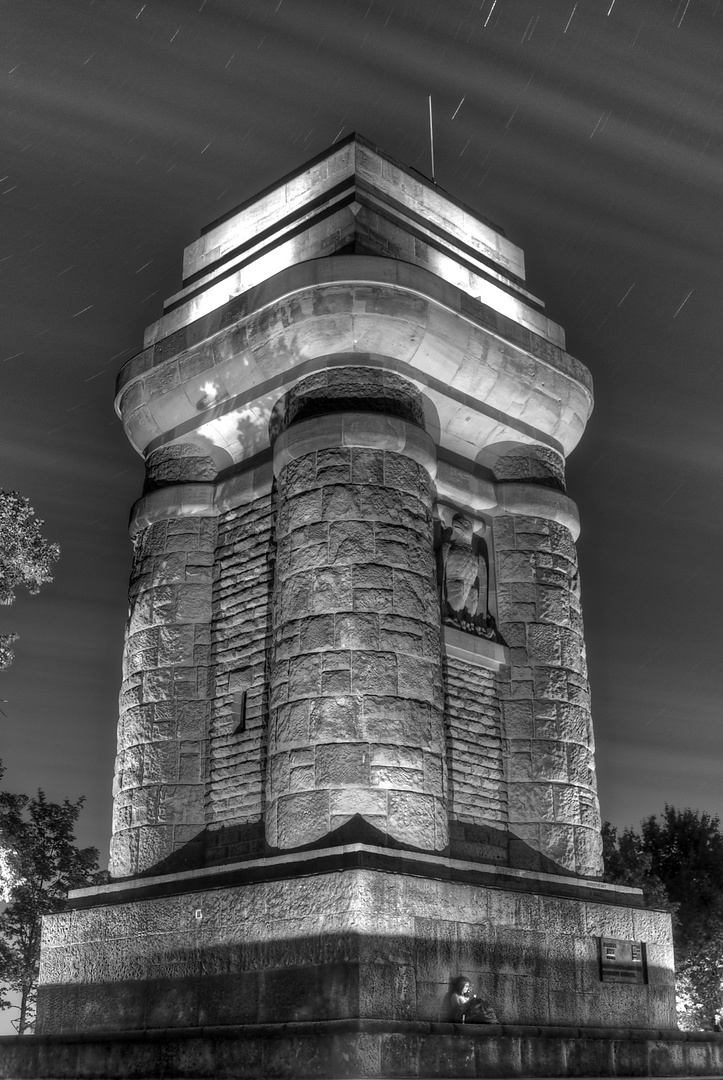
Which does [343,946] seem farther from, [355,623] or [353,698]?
[355,623]

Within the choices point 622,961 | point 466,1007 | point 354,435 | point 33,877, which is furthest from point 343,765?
point 33,877

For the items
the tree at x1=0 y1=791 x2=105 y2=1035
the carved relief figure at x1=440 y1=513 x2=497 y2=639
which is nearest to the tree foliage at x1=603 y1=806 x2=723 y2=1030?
the tree at x1=0 y1=791 x2=105 y2=1035

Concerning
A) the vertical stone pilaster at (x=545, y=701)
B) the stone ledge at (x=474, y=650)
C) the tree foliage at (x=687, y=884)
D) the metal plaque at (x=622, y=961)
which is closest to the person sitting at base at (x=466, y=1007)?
the metal plaque at (x=622, y=961)

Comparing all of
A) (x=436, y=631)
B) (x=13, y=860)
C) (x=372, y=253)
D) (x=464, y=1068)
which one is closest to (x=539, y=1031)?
(x=464, y=1068)

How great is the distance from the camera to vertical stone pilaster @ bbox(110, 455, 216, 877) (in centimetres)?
1566

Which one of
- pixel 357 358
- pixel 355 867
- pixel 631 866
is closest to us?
pixel 355 867

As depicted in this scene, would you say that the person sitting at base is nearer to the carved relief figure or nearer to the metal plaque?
the metal plaque

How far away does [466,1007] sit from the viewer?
1239 cm

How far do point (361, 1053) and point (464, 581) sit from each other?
24.3 feet

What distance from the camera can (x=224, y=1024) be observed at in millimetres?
12859

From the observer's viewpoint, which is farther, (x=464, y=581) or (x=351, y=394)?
(x=464, y=581)

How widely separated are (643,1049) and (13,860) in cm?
942

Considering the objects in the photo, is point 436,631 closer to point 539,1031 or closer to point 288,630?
point 288,630

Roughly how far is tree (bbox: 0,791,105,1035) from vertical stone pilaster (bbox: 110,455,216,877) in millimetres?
12678
